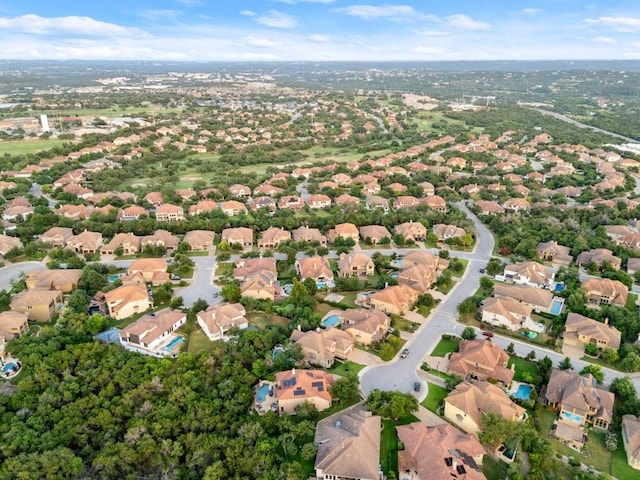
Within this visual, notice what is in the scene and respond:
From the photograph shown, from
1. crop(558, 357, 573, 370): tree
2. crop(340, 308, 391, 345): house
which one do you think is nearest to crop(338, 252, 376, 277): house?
crop(340, 308, 391, 345): house

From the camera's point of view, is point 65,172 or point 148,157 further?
point 148,157

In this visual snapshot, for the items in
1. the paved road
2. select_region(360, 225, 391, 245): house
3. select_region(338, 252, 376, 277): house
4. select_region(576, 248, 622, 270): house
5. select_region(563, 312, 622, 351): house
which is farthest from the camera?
select_region(360, 225, 391, 245): house

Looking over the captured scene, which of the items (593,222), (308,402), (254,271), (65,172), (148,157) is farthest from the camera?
(148,157)

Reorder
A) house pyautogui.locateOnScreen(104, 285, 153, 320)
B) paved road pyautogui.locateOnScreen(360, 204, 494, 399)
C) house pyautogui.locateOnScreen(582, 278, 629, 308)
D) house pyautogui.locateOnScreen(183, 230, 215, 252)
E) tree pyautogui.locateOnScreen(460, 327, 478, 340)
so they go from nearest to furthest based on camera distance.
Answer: paved road pyautogui.locateOnScreen(360, 204, 494, 399)
tree pyautogui.locateOnScreen(460, 327, 478, 340)
house pyautogui.locateOnScreen(104, 285, 153, 320)
house pyautogui.locateOnScreen(582, 278, 629, 308)
house pyautogui.locateOnScreen(183, 230, 215, 252)

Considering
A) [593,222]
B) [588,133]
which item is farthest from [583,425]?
[588,133]

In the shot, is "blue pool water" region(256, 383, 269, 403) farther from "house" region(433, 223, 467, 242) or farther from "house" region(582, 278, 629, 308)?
"house" region(433, 223, 467, 242)

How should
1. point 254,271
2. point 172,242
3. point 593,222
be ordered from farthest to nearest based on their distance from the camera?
point 593,222 → point 172,242 → point 254,271

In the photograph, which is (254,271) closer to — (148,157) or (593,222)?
(593,222)
